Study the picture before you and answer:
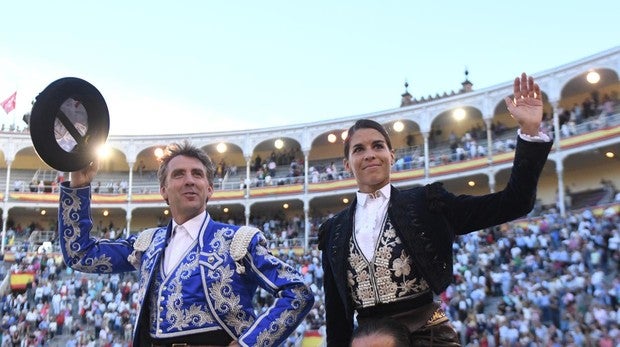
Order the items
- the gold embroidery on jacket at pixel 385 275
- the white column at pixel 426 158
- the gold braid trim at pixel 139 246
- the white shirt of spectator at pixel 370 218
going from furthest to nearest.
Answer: the white column at pixel 426 158 < the gold braid trim at pixel 139 246 < the white shirt of spectator at pixel 370 218 < the gold embroidery on jacket at pixel 385 275

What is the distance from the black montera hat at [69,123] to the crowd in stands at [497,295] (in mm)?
9816

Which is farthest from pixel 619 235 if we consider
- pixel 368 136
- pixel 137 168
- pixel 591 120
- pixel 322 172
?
pixel 137 168

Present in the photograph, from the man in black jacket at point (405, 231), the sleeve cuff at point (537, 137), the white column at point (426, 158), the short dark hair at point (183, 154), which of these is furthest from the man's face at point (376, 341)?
the white column at point (426, 158)

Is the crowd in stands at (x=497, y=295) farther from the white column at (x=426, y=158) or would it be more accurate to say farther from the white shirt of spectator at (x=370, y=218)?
the white shirt of spectator at (x=370, y=218)

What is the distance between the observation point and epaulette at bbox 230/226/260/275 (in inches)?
121

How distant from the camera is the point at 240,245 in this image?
10.2 feet

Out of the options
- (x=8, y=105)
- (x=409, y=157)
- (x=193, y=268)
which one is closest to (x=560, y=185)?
(x=409, y=157)

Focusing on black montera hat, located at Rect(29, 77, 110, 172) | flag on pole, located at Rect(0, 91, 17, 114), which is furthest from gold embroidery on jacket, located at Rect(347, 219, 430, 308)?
flag on pole, located at Rect(0, 91, 17, 114)

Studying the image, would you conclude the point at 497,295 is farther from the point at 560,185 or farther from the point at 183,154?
the point at 183,154

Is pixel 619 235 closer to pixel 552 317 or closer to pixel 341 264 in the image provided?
pixel 552 317

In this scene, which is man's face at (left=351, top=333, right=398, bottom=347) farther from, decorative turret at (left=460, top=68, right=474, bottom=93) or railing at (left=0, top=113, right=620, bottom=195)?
decorative turret at (left=460, top=68, right=474, bottom=93)

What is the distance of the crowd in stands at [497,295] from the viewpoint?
1205 cm

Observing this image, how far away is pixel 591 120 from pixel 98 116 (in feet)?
75.7

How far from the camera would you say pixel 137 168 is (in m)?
35.8
